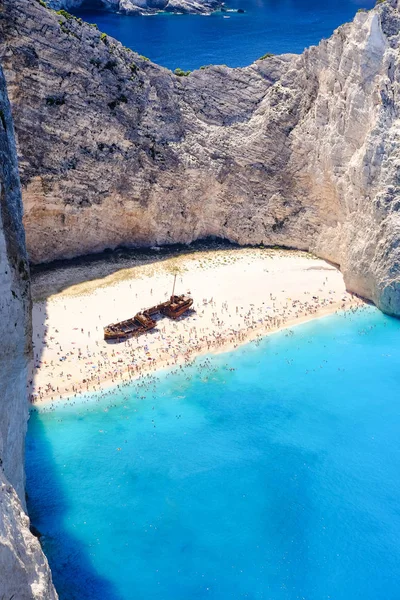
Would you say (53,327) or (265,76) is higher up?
(265,76)

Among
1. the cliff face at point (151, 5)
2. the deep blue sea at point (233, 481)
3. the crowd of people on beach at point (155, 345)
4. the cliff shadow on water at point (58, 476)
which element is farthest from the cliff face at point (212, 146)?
the cliff face at point (151, 5)

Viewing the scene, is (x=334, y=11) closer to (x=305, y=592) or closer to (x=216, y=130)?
(x=216, y=130)

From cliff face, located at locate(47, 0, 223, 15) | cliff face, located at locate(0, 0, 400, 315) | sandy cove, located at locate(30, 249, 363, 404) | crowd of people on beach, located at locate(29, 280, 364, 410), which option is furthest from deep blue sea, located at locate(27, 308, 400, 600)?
cliff face, located at locate(47, 0, 223, 15)

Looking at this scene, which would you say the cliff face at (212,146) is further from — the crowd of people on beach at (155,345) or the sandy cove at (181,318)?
the crowd of people on beach at (155,345)

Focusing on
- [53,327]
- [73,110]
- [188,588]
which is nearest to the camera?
[188,588]

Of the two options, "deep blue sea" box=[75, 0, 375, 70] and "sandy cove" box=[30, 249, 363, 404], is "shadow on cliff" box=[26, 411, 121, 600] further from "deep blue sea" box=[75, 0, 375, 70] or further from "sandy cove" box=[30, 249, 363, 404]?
"deep blue sea" box=[75, 0, 375, 70]

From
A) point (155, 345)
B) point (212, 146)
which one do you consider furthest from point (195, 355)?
point (212, 146)

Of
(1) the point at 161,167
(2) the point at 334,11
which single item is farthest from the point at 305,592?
(2) the point at 334,11

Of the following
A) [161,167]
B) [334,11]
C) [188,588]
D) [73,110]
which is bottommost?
[188,588]
